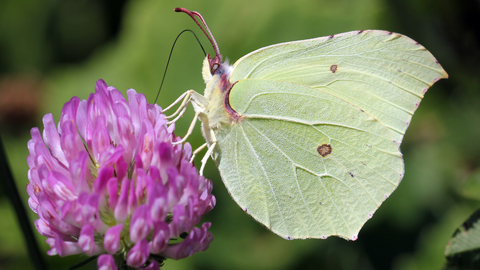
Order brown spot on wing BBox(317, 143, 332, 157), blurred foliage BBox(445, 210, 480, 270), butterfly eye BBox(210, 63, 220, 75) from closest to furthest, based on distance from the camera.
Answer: blurred foliage BBox(445, 210, 480, 270)
butterfly eye BBox(210, 63, 220, 75)
brown spot on wing BBox(317, 143, 332, 157)

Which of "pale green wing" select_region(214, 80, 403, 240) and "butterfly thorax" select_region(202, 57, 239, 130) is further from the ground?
"butterfly thorax" select_region(202, 57, 239, 130)

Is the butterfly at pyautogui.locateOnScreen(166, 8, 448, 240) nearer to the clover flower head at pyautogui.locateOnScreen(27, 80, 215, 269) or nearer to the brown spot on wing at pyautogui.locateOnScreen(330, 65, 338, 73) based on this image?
the brown spot on wing at pyautogui.locateOnScreen(330, 65, 338, 73)

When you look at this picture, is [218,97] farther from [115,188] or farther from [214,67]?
[115,188]

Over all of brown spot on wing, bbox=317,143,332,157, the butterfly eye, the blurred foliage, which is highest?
the butterfly eye

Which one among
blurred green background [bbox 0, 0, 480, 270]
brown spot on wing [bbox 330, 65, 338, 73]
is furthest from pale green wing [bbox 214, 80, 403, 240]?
blurred green background [bbox 0, 0, 480, 270]

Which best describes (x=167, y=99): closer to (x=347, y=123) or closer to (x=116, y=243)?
(x=347, y=123)

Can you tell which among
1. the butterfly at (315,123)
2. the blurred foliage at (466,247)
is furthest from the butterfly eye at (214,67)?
the blurred foliage at (466,247)

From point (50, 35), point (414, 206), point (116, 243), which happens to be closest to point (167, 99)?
point (50, 35)

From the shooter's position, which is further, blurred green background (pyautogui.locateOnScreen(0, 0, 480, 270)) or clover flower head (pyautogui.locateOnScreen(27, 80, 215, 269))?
blurred green background (pyautogui.locateOnScreen(0, 0, 480, 270))

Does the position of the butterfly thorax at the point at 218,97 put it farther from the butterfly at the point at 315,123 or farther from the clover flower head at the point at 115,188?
the clover flower head at the point at 115,188
